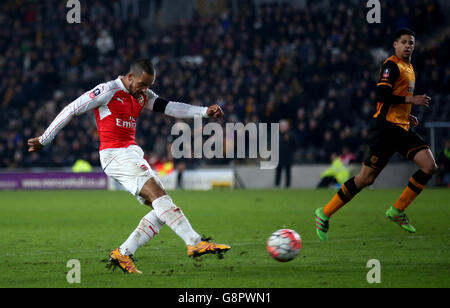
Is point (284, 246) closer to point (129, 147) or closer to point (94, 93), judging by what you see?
point (129, 147)

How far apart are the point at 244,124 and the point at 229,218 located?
10675 millimetres

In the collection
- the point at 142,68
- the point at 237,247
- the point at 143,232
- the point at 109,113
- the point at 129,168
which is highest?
the point at 142,68

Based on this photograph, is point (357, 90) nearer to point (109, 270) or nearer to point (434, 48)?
point (434, 48)

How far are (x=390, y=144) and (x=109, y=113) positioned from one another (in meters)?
3.43

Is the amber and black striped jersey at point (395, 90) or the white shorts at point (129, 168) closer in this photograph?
the white shorts at point (129, 168)

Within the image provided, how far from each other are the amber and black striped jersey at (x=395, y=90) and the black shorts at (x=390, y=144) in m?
0.09

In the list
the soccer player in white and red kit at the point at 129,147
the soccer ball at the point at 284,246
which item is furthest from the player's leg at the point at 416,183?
the soccer player in white and red kit at the point at 129,147

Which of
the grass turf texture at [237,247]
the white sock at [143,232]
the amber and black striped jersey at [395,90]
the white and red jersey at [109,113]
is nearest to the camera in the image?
the grass turf texture at [237,247]

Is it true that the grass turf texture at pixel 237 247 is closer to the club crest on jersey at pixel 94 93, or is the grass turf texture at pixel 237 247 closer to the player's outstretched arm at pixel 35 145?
the player's outstretched arm at pixel 35 145

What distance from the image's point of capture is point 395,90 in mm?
8398

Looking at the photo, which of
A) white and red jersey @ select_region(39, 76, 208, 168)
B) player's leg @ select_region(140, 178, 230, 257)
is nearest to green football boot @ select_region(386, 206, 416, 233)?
player's leg @ select_region(140, 178, 230, 257)

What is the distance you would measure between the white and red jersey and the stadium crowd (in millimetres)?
14928

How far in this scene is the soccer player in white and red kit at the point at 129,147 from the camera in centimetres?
630

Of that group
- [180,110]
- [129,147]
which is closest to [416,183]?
[180,110]
